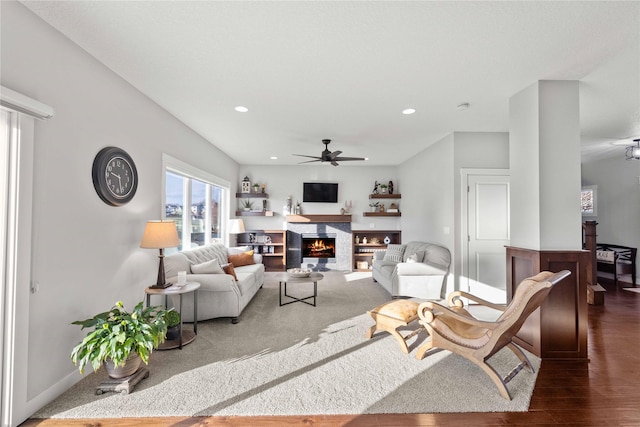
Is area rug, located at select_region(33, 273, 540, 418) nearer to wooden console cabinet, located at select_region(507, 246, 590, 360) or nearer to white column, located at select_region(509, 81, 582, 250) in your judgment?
wooden console cabinet, located at select_region(507, 246, 590, 360)

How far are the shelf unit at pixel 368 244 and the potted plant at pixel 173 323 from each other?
15.7 ft

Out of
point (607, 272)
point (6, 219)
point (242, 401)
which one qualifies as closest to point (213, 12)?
point (6, 219)

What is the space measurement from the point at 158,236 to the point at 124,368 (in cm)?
120

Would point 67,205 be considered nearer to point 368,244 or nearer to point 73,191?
point 73,191

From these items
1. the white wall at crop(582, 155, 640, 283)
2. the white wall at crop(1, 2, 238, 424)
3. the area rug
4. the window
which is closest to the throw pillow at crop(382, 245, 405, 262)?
the area rug

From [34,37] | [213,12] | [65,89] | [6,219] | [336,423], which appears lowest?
[336,423]

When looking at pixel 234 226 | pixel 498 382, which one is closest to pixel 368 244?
pixel 234 226

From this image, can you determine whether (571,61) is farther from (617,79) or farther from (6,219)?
(6,219)

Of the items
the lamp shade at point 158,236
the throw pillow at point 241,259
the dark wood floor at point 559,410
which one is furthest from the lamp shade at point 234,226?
the dark wood floor at point 559,410

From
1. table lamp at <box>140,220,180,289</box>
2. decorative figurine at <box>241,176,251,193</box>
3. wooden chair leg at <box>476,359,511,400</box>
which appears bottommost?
wooden chair leg at <box>476,359,511,400</box>

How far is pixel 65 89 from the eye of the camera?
7.15ft

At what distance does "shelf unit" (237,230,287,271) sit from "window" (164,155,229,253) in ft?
2.90

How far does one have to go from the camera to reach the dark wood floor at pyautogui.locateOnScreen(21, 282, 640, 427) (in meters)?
1.85

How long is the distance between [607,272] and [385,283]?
221 inches
